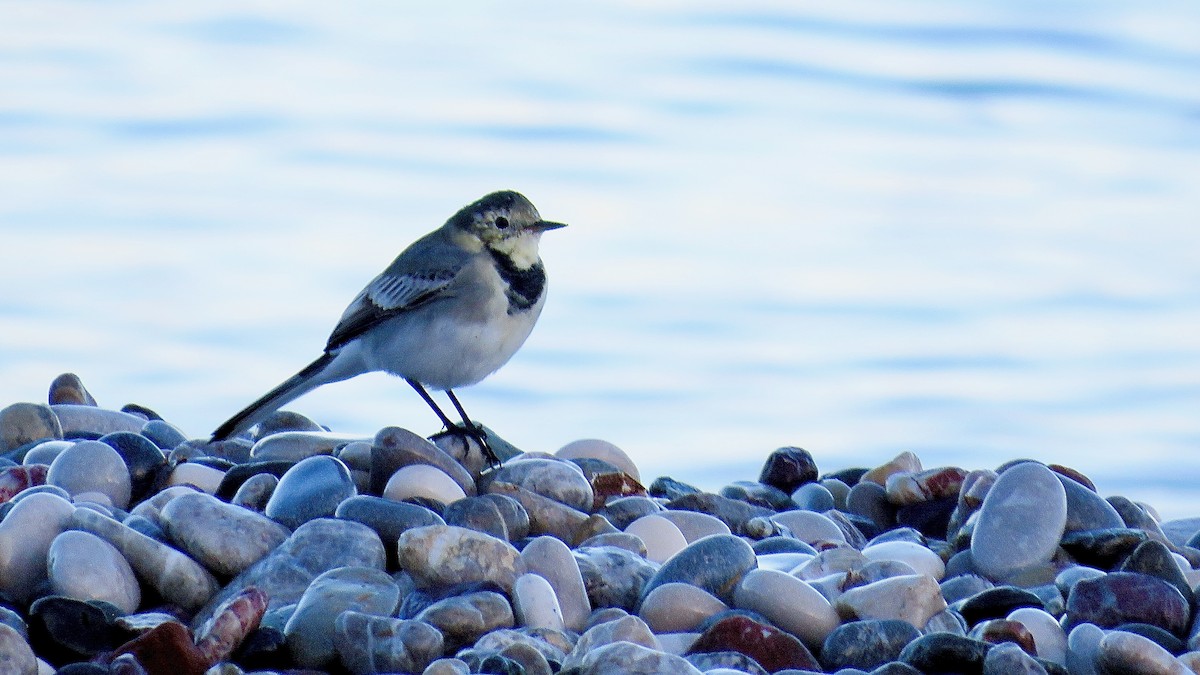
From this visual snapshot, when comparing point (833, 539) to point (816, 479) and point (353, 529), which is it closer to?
point (816, 479)

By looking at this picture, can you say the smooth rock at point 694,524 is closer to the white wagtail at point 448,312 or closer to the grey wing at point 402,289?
the white wagtail at point 448,312

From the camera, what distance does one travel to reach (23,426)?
703 centimetres

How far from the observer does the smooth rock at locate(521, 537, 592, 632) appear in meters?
4.99

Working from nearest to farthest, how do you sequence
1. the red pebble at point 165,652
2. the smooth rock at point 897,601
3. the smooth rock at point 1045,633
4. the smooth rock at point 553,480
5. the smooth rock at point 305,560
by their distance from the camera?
the red pebble at point 165,652
the smooth rock at point 1045,633
the smooth rock at point 897,601
the smooth rock at point 305,560
the smooth rock at point 553,480

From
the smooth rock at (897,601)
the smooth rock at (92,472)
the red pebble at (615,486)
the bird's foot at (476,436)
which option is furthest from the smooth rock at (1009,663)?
the smooth rock at (92,472)

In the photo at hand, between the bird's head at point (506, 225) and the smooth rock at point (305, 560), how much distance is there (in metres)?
2.57

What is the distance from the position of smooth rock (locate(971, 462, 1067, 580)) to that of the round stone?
3.31ft

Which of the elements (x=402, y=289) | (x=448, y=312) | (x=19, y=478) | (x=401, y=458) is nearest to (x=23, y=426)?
(x=19, y=478)

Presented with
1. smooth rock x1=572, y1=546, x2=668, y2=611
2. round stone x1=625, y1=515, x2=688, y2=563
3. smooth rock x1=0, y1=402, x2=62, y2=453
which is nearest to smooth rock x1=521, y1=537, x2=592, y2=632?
smooth rock x1=572, y1=546, x2=668, y2=611

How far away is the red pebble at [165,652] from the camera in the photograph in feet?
14.1

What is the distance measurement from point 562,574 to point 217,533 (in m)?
1.08

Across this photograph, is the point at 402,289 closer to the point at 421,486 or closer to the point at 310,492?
the point at 421,486

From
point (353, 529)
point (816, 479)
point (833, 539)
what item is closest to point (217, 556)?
point (353, 529)

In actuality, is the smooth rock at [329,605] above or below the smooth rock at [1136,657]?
below
